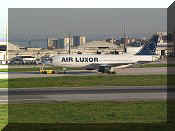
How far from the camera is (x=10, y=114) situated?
19.7 meters

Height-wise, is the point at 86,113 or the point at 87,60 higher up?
the point at 87,60

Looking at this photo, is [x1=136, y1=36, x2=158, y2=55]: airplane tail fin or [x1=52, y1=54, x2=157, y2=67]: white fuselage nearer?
[x1=52, y1=54, x2=157, y2=67]: white fuselage

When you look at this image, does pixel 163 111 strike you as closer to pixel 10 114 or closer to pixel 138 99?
pixel 138 99

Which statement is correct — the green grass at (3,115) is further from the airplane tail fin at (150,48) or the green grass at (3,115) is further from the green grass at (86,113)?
the airplane tail fin at (150,48)

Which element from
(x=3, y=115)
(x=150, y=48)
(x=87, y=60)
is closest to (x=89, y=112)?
(x=3, y=115)

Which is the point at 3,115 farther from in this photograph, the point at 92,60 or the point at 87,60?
the point at 92,60

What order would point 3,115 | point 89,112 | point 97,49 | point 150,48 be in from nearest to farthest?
point 3,115
point 89,112
point 150,48
point 97,49

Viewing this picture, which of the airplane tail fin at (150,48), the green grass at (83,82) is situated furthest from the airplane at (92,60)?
the green grass at (83,82)

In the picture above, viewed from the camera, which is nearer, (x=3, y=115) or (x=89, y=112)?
(x=3, y=115)

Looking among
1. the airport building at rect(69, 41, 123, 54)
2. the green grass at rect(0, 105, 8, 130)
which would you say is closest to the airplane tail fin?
the airport building at rect(69, 41, 123, 54)

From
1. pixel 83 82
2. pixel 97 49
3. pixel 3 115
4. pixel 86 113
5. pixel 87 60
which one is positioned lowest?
pixel 3 115

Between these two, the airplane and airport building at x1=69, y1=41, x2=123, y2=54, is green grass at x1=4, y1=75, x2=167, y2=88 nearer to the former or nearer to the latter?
the airplane
